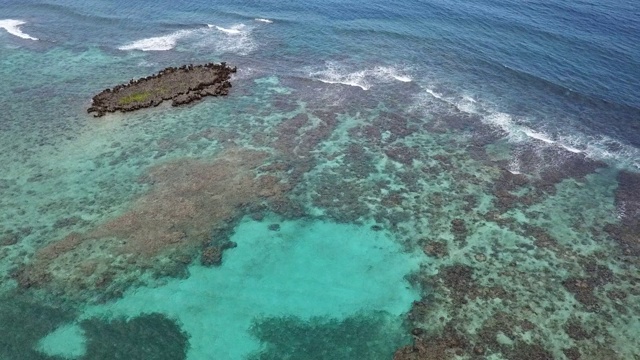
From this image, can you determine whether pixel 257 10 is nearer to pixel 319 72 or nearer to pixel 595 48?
pixel 319 72

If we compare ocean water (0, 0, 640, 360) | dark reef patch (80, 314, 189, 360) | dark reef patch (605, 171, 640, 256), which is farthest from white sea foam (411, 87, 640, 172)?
dark reef patch (80, 314, 189, 360)

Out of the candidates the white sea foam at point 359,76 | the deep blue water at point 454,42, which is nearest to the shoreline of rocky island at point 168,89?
the deep blue water at point 454,42

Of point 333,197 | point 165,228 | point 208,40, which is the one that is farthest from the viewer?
point 208,40

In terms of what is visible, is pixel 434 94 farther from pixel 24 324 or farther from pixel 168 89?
pixel 24 324

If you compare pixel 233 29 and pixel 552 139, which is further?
pixel 233 29

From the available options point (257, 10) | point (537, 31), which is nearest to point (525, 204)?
point (537, 31)

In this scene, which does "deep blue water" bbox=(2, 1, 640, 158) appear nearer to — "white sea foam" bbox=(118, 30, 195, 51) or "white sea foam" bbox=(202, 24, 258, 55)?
"white sea foam" bbox=(202, 24, 258, 55)

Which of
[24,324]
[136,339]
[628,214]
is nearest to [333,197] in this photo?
[136,339]
